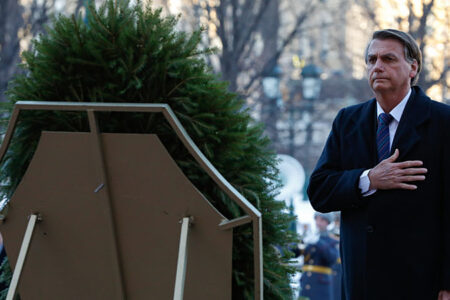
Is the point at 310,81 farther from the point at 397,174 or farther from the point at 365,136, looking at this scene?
the point at 397,174

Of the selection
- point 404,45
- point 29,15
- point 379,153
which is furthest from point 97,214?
point 29,15

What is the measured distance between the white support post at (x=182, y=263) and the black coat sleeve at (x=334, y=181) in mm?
803

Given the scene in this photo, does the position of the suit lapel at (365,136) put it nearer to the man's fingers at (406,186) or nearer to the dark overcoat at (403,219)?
the dark overcoat at (403,219)

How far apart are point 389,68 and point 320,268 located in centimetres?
747

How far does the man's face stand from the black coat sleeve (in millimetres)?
309

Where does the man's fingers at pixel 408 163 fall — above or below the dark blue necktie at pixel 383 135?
below

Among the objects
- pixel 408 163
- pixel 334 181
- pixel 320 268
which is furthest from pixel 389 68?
pixel 320 268

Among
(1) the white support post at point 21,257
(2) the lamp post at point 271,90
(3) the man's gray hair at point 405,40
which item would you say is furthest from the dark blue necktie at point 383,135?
(2) the lamp post at point 271,90

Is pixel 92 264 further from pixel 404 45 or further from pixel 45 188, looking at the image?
pixel 404 45

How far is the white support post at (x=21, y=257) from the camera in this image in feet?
8.07

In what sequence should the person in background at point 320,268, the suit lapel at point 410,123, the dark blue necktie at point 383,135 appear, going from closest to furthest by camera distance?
the suit lapel at point 410,123
the dark blue necktie at point 383,135
the person in background at point 320,268

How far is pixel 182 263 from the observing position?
2.37 m

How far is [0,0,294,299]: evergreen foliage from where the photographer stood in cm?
273

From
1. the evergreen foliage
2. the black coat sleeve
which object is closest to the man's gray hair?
the black coat sleeve
